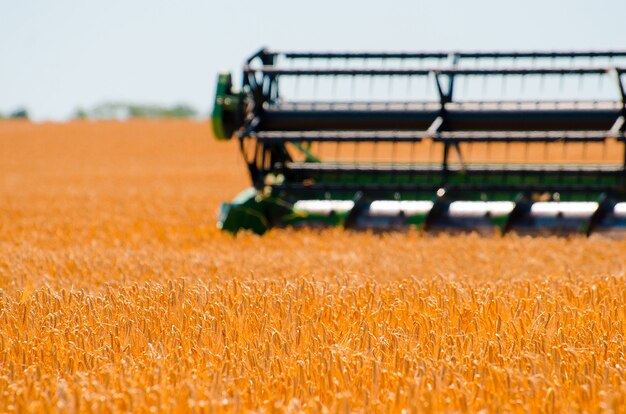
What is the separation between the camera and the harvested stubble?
2.32 m

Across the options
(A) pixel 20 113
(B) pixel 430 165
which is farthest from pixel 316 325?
(A) pixel 20 113

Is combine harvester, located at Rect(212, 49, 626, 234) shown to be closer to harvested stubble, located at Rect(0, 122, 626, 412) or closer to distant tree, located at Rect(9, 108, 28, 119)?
harvested stubble, located at Rect(0, 122, 626, 412)

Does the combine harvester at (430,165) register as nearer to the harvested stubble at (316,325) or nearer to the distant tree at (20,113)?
the harvested stubble at (316,325)

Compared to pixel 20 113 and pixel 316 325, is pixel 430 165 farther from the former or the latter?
pixel 20 113

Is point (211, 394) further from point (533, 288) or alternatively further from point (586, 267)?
Answer: point (586, 267)

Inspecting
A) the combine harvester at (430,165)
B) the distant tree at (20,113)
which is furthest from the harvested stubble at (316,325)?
the distant tree at (20,113)

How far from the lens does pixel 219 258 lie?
17.9 feet

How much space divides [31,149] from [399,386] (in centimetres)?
3362

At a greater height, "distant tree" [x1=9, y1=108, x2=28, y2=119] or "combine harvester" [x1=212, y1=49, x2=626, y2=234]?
"combine harvester" [x1=212, y1=49, x2=626, y2=234]

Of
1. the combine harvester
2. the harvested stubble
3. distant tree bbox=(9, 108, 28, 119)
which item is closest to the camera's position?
the harvested stubble

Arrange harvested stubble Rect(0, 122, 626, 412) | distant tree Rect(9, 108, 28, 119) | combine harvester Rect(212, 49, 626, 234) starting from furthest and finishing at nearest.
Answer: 1. distant tree Rect(9, 108, 28, 119)
2. combine harvester Rect(212, 49, 626, 234)
3. harvested stubble Rect(0, 122, 626, 412)

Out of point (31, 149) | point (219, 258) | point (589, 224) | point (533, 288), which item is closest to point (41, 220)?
point (219, 258)

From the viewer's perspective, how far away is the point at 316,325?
3.19m

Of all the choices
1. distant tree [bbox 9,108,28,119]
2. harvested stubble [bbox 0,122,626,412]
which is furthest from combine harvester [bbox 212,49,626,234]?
distant tree [bbox 9,108,28,119]
